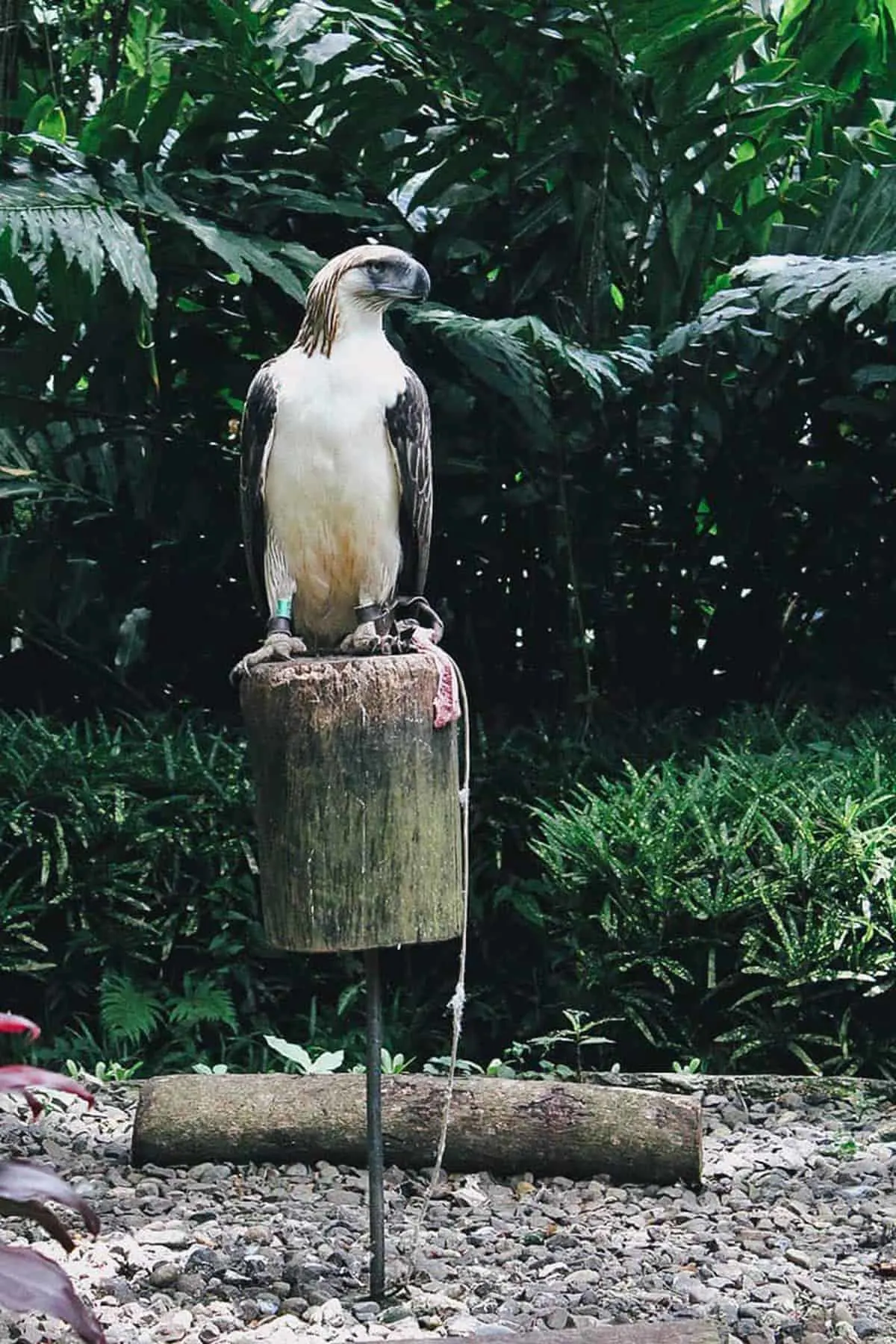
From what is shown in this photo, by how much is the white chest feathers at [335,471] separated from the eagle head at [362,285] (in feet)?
0.17

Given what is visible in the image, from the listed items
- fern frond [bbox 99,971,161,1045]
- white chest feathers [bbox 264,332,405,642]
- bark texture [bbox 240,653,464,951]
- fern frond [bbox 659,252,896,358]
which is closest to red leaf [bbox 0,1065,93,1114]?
bark texture [bbox 240,653,464,951]

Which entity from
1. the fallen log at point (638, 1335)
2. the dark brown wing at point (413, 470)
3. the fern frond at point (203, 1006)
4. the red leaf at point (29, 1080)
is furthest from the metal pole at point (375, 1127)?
the fern frond at point (203, 1006)

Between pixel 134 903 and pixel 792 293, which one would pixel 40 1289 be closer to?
pixel 134 903

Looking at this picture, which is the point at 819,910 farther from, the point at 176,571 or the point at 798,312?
the point at 176,571

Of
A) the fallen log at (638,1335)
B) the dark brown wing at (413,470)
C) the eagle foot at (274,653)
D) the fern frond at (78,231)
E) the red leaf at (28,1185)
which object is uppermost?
the fern frond at (78,231)

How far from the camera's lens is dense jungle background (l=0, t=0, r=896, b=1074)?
386cm

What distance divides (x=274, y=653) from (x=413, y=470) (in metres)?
0.46

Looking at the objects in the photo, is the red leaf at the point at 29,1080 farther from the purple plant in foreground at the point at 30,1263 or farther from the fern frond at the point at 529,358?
the fern frond at the point at 529,358

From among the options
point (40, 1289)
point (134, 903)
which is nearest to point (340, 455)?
point (40, 1289)

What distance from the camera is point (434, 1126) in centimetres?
318

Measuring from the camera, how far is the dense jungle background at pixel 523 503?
386 cm

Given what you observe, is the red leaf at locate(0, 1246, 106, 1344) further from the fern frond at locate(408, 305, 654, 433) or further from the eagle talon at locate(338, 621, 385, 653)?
the fern frond at locate(408, 305, 654, 433)

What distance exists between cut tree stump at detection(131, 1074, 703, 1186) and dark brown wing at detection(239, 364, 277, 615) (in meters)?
1.17

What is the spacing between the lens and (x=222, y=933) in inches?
173
